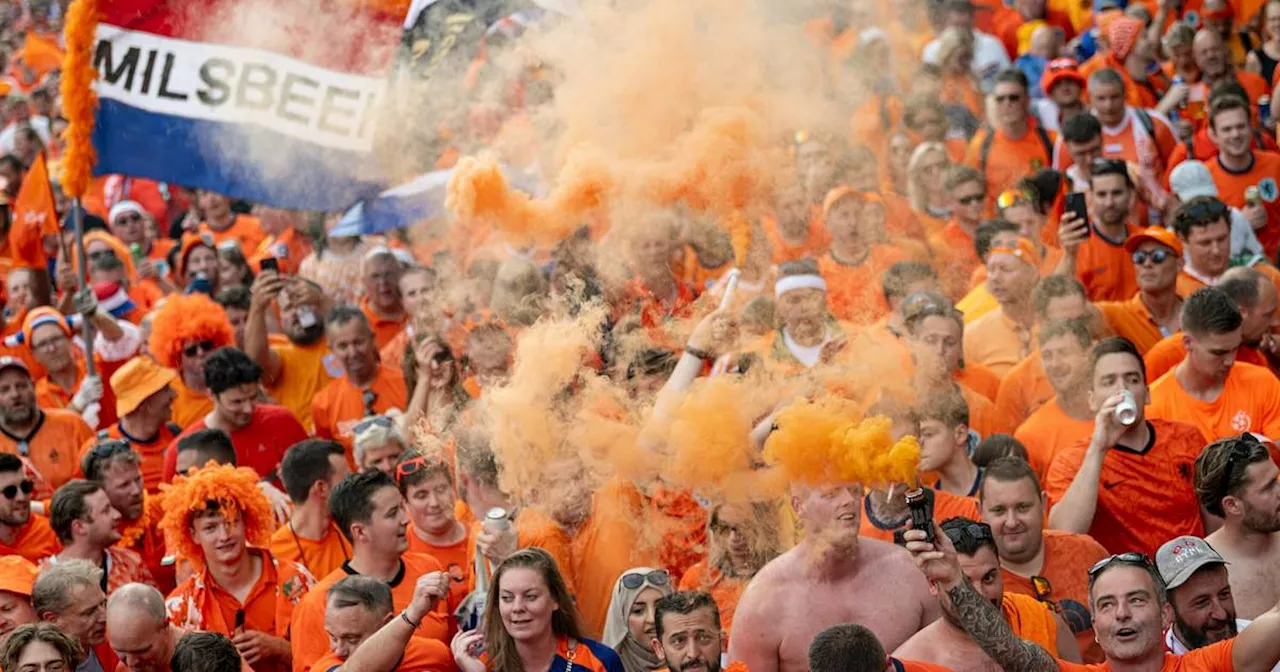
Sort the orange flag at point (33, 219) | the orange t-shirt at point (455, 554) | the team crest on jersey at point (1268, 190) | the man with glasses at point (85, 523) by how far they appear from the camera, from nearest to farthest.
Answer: the orange t-shirt at point (455, 554), the man with glasses at point (85, 523), the team crest on jersey at point (1268, 190), the orange flag at point (33, 219)

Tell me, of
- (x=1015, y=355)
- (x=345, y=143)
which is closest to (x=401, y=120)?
(x=345, y=143)

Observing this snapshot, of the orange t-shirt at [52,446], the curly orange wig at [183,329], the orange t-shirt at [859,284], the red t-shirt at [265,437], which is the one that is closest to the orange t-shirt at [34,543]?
the red t-shirt at [265,437]

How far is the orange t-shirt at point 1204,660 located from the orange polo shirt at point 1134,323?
325 centimetres

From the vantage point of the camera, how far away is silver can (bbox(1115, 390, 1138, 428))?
21.5 ft

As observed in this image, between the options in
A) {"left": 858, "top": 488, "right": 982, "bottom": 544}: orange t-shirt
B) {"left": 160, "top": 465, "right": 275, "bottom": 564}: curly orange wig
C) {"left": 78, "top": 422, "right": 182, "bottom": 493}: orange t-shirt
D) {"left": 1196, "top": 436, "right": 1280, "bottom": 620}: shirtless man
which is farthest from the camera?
{"left": 78, "top": 422, "right": 182, "bottom": 493}: orange t-shirt

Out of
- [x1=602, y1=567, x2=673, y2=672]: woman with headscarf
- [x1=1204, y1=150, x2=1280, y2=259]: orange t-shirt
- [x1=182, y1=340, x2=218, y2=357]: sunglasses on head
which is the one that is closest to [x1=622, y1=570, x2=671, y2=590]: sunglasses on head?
[x1=602, y1=567, x2=673, y2=672]: woman with headscarf

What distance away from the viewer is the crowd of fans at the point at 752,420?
5.64m

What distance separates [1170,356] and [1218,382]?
0.55m

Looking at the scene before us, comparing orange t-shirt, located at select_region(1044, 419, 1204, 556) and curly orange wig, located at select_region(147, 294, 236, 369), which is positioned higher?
orange t-shirt, located at select_region(1044, 419, 1204, 556)

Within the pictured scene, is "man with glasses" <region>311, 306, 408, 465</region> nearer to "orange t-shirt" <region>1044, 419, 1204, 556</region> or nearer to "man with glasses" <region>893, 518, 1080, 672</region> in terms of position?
"orange t-shirt" <region>1044, 419, 1204, 556</region>

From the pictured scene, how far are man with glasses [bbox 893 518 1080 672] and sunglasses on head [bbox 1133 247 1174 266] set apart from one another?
2989mm

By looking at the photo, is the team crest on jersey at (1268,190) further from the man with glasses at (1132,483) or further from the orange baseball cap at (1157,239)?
the man with glasses at (1132,483)

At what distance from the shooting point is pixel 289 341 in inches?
394

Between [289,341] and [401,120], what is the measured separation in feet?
5.58
